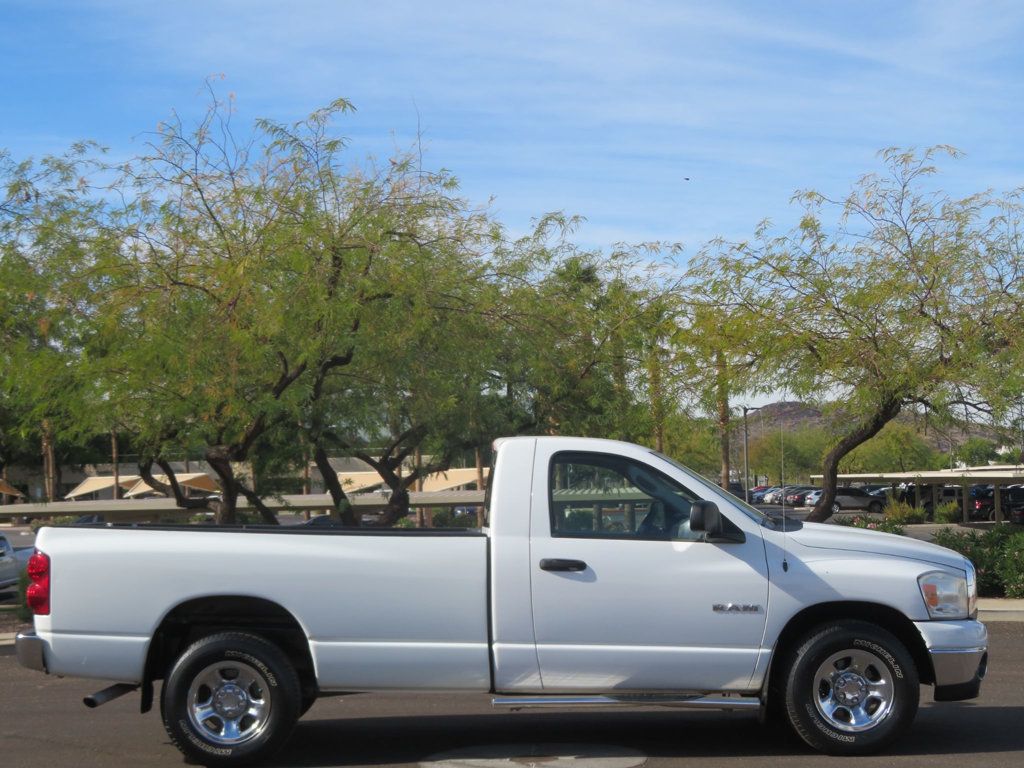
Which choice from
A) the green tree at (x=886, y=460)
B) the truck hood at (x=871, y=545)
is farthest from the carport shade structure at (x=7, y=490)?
the green tree at (x=886, y=460)

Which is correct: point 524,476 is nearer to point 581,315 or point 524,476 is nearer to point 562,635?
point 562,635

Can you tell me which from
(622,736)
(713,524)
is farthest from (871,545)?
(622,736)

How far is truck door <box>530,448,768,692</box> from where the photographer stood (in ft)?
22.6

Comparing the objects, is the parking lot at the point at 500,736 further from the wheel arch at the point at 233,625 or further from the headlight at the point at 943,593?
the headlight at the point at 943,593

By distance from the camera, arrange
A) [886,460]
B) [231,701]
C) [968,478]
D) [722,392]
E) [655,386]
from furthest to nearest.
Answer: [886,460] → [968,478] → [655,386] → [722,392] → [231,701]

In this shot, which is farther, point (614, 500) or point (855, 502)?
point (855, 502)

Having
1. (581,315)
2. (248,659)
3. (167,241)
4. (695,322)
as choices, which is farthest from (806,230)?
(248,659)

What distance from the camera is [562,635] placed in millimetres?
6887

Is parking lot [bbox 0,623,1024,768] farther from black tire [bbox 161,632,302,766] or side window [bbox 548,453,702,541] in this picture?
Answer: side window [bbox 548,453,702,541]

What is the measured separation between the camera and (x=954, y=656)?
22.9 ft

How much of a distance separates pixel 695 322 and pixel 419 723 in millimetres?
11157

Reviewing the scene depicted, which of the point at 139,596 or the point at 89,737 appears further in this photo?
the point at 89,737

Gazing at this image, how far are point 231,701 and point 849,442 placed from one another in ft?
42.6

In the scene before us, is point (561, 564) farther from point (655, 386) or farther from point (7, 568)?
point (7, 568)
